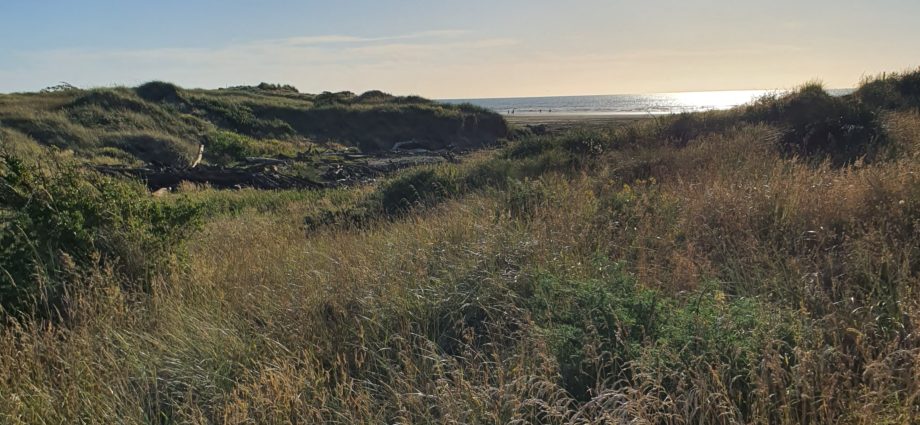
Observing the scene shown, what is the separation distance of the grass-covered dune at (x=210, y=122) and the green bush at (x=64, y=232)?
834 inches

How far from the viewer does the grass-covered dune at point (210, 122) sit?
26.4m

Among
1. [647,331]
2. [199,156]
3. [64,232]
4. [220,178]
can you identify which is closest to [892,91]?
[647,331]

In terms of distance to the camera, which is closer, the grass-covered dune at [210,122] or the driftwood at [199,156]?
the driftwood at [199,156]

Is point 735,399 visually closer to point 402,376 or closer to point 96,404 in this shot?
point 402,376

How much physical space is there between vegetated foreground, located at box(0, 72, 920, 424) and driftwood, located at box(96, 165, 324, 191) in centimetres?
1345

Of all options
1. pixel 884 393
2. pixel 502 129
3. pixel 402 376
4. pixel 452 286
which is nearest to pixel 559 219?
pixel 452 286

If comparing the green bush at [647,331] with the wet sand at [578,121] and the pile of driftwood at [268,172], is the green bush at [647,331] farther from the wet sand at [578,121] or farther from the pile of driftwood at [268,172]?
the wet sand at [578,121]

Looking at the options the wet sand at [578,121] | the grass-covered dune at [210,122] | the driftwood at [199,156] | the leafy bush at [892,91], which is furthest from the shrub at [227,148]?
the leafy bush at [892,91]

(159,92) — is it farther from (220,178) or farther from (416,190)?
(416,190)

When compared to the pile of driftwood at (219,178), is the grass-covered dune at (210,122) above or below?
above

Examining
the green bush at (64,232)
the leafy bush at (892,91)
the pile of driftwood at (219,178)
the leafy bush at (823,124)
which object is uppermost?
the leafy bush at (892,91)

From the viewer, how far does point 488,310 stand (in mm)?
3549

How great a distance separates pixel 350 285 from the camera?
4203 millimetres

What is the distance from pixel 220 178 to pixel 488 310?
18.9 meters
